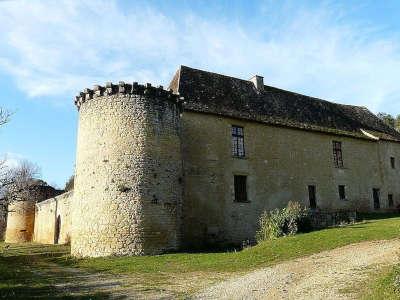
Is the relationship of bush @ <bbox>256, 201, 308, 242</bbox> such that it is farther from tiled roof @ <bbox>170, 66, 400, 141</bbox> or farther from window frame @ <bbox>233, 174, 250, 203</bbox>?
tiled roof @ <bbox>170, 66, 400, 141</bbox>

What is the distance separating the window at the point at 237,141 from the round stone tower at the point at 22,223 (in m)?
20.9

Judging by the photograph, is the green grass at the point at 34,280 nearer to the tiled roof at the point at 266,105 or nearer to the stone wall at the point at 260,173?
the stone wall at the point at 260,173

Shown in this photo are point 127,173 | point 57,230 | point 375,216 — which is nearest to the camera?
point 127,173

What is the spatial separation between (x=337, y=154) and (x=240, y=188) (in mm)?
7866

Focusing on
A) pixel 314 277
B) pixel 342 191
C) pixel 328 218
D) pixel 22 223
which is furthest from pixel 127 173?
pixel 22 223

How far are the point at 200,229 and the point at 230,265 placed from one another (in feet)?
23.4

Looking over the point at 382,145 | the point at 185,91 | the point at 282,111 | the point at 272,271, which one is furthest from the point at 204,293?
the point at 382,145

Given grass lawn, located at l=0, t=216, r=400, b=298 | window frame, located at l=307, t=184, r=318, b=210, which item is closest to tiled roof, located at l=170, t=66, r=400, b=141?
window frame, located at l=307, t=184, r=318, b=210

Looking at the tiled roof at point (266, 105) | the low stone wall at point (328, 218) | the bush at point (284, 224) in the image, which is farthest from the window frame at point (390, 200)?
the bush at point (284, 224)

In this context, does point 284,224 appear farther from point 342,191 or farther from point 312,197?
point 342,191

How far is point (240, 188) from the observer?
2094 cm

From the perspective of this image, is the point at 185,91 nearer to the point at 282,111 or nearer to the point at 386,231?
the point at 282,111

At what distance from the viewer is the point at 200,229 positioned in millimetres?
18922

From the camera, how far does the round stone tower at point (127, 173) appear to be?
1552cm
